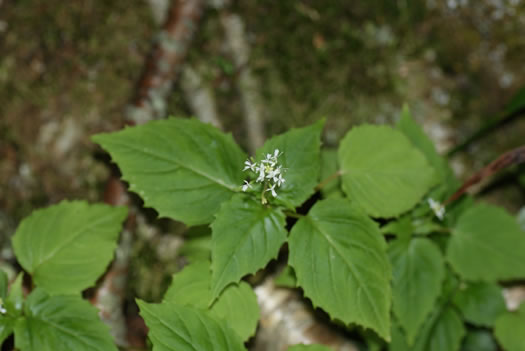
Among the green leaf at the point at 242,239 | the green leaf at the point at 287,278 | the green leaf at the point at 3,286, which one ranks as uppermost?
the green leaf at the point at 3,286

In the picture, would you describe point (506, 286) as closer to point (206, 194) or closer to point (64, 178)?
point (206, 194)

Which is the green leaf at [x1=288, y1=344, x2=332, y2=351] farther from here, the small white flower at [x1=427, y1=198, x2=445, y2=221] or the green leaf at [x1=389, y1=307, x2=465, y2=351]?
the small white flower at [x1=427, y1=198, x2=445, y2=221]

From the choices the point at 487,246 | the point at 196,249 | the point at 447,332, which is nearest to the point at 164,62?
the point at 196,249

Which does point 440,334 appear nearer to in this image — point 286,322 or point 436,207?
point 436,207

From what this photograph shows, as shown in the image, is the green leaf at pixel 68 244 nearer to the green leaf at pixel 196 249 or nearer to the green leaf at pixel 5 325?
the green leaf at pixel 5 325

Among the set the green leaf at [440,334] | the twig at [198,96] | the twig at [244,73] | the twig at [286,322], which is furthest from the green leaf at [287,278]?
the twig at [198,96]

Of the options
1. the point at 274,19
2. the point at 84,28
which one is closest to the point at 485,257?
the point at 274,19
